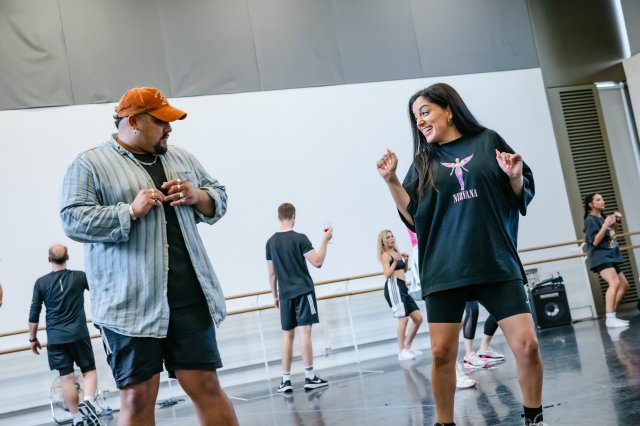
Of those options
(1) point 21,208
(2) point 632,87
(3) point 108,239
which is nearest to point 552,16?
(2) point 632,87

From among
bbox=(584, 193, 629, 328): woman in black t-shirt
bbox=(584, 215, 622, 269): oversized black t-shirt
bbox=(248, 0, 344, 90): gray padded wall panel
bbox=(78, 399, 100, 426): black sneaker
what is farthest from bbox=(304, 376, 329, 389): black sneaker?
bbox=(248, 0, 344, 90): gray padded wall panel

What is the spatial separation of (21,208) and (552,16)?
27.1ft

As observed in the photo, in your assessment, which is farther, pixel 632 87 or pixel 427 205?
pixel 632 87

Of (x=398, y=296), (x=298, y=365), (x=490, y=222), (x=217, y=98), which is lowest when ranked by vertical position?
(x=298, y=365)

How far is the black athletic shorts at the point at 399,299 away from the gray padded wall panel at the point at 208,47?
3399mm

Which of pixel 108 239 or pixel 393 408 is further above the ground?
pixel 108 239

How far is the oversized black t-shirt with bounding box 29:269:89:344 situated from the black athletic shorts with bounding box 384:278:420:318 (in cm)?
329

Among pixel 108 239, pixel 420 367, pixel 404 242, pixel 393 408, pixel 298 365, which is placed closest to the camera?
pixel 108 239

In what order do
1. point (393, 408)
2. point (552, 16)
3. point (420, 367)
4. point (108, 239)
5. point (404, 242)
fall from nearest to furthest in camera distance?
1. point (108, 239)
2. point (393, 408)
3. point (420, 367)
4. point (404, 242)
5. point (552, 16)

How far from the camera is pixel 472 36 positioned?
37.3ft

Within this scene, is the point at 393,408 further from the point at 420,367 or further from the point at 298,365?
the point at 298,365

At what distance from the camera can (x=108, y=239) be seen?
2.59 meters

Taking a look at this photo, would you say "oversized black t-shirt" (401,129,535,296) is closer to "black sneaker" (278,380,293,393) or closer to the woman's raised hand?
the woman's raised hand

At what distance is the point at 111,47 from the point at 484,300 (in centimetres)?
766
